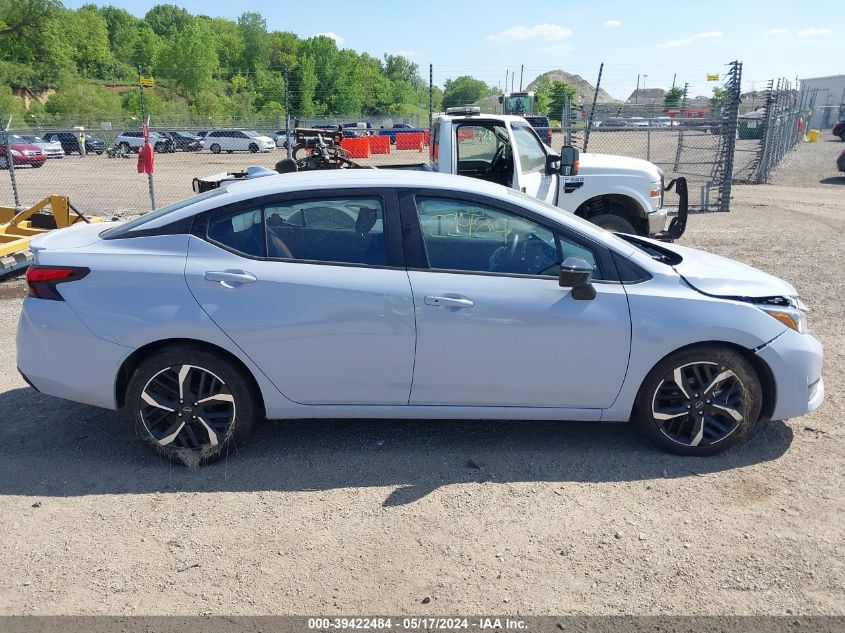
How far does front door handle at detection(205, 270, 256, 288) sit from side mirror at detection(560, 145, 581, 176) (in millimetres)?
5245

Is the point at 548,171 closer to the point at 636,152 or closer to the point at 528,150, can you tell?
the point at 528,150

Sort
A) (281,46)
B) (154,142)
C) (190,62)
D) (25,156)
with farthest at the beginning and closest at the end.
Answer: (281,46)
(190,62)
(154,142)
(25,156)

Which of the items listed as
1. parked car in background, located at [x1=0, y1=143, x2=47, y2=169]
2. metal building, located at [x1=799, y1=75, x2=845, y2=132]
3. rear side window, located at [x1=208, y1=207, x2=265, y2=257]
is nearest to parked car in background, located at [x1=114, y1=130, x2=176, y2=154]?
parked car in background, located at [x1=0, y1=143, x2=47, y2=169]

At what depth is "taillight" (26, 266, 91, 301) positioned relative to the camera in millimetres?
3977

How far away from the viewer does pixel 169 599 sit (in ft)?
9.98

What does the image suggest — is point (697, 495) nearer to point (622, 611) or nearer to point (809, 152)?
point (622, 611)

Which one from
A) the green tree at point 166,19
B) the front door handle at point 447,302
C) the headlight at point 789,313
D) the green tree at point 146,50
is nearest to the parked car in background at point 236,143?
the front door handle at point 447,302

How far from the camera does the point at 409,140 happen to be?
45.5 m

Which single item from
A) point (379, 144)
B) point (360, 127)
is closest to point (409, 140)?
point (379, 144)

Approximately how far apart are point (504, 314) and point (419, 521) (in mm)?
1184

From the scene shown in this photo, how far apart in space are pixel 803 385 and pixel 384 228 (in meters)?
2.57

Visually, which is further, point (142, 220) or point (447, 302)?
point (142, 220)

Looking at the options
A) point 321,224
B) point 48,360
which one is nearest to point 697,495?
point 321,224

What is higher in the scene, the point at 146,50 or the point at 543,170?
the point at 146,50
